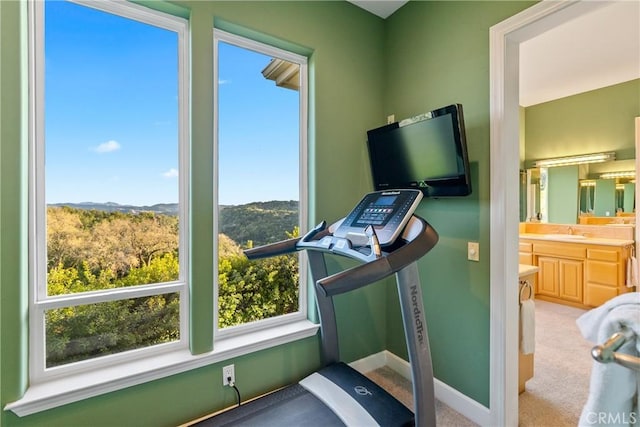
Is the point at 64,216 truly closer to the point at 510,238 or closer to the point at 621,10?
the point at 510,238

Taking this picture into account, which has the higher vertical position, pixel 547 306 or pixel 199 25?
pixel 199 25

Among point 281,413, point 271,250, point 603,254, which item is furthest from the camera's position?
point 603,254

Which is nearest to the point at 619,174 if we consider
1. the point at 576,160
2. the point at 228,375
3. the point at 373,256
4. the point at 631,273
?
the point at 576,160

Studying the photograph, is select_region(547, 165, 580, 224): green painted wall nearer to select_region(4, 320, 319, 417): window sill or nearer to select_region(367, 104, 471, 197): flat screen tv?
select_region(367, 104, 471, 197): flat screen tv

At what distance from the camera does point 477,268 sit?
6.23 feet

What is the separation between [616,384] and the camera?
0.68 m

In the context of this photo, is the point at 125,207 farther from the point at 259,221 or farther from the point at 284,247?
the point at 284,247

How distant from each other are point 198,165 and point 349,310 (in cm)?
153

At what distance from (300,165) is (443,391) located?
1.89m

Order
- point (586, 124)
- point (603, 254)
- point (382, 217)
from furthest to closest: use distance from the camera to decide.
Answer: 1. point (586, 124)
2. point (603, 254)
3. point (382, 217)

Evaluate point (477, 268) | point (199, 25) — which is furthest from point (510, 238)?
point (199, 25)

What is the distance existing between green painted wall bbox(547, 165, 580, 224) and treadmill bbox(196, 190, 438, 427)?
13.6 feet

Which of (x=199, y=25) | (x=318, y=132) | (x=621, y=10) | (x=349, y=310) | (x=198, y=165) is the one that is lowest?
(x=349, y=310)

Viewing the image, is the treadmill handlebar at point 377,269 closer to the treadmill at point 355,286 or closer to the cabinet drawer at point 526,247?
the treadmill at point 355,286
